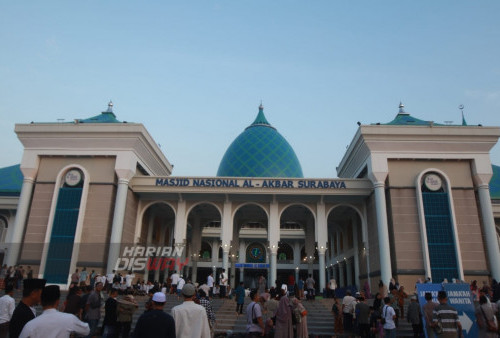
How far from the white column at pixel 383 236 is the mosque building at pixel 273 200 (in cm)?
7

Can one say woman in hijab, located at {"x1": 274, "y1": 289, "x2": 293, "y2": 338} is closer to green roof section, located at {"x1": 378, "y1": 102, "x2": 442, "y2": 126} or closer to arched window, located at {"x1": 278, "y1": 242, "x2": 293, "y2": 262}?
green roof section, located at {"x1": 378, "y1": 102, "x2": 442, "y2": 126}

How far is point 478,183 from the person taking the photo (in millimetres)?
22328

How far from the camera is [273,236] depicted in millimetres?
24125

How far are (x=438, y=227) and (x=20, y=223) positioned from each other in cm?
2471

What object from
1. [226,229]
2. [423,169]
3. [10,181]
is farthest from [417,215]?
[10,181]

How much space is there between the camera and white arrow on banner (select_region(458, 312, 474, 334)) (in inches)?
340

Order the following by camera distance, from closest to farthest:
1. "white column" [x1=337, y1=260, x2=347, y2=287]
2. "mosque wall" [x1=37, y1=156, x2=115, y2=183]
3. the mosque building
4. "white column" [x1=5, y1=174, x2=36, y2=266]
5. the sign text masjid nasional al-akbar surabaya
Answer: the mosque building → "white column" [x1=5, y1=174, x2=36, y2=266] → "mosque wall" [x1=37, y1=156, x2=115, y2=183] → the sign text masjid nasional al-akbar surabaya → "white column" [x1=337, y1=260, x2=347, y2=287]

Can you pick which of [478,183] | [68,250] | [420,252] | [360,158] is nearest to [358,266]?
[420,252]

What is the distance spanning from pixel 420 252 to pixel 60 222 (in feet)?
69.4

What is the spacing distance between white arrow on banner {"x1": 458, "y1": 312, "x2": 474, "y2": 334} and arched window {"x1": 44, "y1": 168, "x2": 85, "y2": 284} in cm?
2012

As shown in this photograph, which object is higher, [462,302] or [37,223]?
[37,223]

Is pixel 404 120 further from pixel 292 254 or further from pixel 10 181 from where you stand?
pixel 10 181

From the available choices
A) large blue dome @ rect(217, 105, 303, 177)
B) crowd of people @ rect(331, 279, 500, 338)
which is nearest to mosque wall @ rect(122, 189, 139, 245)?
large blue dome @ rect(217, 105, 303, 177)

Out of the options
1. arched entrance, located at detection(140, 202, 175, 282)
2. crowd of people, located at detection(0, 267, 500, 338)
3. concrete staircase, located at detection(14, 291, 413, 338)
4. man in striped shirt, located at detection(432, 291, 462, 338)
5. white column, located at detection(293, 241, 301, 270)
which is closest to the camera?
crowd of people, located at detection(0, 267, 500, 338)
